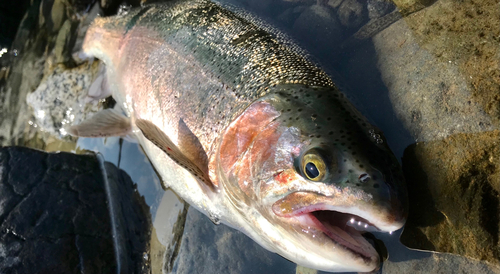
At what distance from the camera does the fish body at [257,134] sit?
1560 millimetres

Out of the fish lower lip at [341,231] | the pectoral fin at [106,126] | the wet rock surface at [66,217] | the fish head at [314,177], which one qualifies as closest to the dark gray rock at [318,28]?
the fish head at [314,177]

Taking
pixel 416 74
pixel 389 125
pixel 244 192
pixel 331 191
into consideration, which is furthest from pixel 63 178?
pixel 416 74

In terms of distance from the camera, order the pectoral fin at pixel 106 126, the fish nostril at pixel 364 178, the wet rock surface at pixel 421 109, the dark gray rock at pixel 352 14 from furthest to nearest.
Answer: the pectoral fin at pixel 106 126, the dark gray rock at pixel 352 14, the wet rock surface at pixel 421 109, the fish nostril at pixel 364 178

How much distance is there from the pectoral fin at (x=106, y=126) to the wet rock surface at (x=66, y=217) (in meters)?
0.36

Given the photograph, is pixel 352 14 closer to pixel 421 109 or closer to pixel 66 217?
pixel 421 109

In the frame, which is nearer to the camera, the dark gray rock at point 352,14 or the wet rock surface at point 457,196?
the wet rock surface at point 457,196

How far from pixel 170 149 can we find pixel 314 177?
1247 millimetres

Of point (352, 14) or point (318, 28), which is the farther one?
point (318, 28)

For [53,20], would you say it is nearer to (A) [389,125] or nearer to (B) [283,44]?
(B) [283,44]

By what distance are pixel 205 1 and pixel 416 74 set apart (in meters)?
2.01

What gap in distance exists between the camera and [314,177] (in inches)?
61.2

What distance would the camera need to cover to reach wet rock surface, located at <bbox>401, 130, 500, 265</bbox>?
158cm

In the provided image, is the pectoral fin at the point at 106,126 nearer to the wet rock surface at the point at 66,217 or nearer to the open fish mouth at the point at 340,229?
the wet rock surface at the point at 66,217

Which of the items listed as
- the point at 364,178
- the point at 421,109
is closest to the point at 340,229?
the point at 364,178
